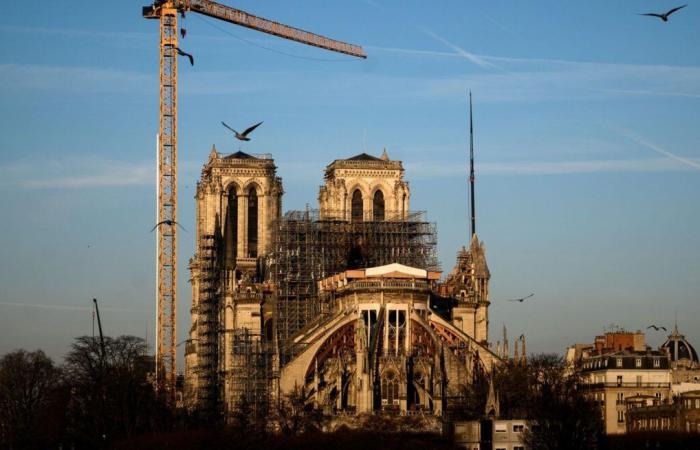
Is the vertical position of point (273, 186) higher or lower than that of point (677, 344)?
higher

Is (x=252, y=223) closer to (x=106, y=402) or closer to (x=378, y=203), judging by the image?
(x=378, y=203)

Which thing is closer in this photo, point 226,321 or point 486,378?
point 486,378

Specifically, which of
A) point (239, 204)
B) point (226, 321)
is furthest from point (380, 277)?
point (239, 204)

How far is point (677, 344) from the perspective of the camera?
7151 inches

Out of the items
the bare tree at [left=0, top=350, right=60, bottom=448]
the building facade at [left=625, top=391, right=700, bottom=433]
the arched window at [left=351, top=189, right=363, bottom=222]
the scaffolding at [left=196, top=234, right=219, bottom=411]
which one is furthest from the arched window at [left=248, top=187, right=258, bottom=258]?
the building facade at [left=625, top=391, right=700, bottom=433]

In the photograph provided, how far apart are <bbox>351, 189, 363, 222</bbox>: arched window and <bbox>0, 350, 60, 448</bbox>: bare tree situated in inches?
1172

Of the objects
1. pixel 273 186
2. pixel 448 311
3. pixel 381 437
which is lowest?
pixel 381 437

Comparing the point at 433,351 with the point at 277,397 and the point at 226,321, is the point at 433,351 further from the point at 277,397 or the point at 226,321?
the point at 226,321

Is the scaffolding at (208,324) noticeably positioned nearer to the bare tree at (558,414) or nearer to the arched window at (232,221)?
the arched window at (232,221)

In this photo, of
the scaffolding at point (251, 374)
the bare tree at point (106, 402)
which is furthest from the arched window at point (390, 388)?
the bare tree at point (106, 402)

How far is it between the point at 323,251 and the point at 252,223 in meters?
19.6

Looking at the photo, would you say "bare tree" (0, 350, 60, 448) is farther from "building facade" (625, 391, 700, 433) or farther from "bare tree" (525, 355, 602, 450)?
"building facade" (625, 391, 700, 433)

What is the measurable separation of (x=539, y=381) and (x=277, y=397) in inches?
784

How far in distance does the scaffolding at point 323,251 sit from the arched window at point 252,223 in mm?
13774
